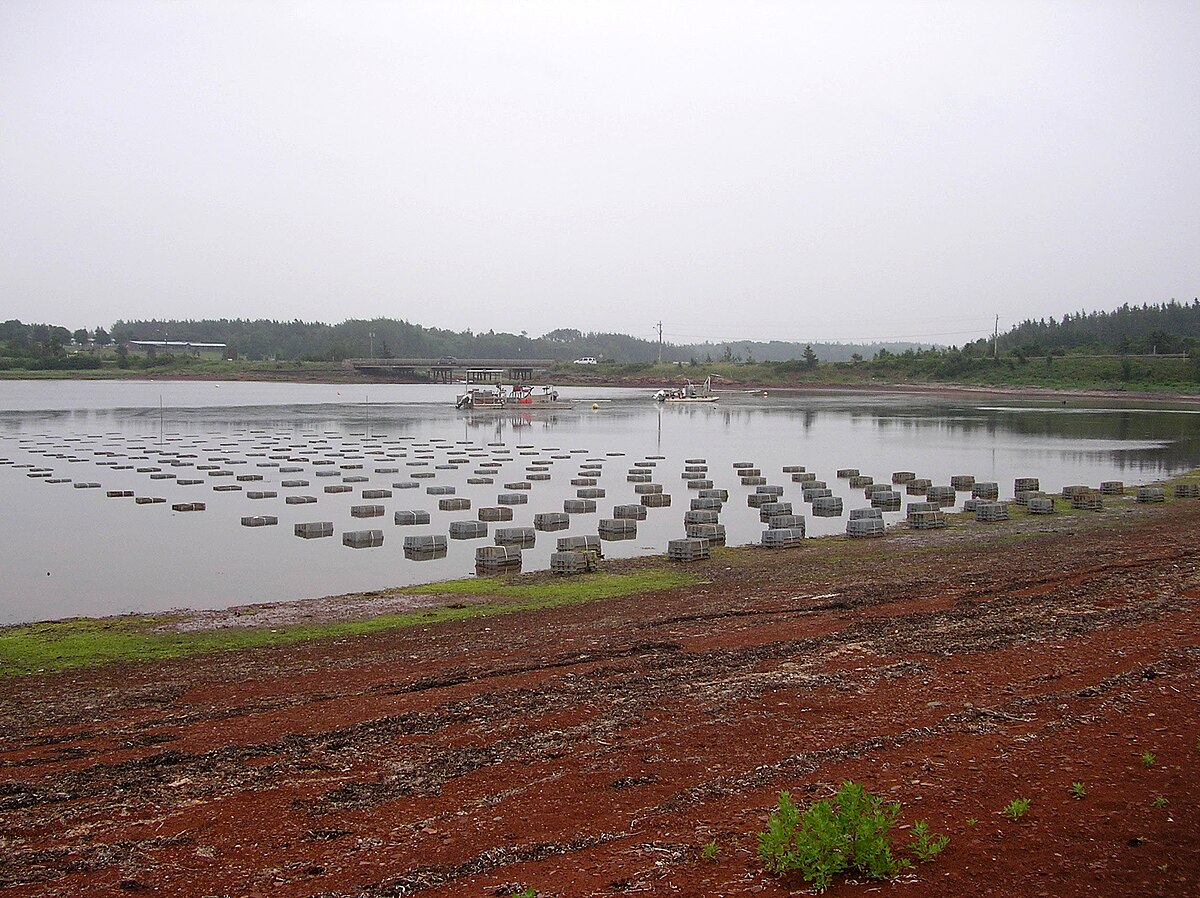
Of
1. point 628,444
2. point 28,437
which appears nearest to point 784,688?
point 628,444

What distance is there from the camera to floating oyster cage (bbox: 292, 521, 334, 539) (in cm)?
2636

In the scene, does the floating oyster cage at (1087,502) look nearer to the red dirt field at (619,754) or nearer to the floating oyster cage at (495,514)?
the red dirt field at (619,754)

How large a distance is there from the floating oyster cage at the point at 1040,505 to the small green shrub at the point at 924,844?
23.8 meters

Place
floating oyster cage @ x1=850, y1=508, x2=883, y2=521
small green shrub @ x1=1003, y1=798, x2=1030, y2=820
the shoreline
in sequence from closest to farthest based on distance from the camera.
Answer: small green shrub @ x1=1003, y1=798, x2=1030, y2=820
floating oyster cage @ x1=850, y1=508, x2=883, y2=521
the shoreline

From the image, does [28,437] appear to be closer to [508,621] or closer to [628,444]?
[628,444]

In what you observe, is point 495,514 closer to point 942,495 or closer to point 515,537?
point 515,537

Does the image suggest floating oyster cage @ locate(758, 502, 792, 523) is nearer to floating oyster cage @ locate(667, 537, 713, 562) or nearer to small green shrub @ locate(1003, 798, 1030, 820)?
floating oyster cage @ locate(667, 537, 713, 562)

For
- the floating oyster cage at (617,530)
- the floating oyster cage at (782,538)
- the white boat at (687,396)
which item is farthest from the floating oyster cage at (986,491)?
the white boat at (687,396)

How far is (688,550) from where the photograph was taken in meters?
21.8

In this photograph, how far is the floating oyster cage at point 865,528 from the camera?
81.1 ft

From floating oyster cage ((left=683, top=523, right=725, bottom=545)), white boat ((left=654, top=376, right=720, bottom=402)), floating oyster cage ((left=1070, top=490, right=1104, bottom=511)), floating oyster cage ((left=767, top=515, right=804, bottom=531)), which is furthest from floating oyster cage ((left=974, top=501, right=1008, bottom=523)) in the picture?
white boat ((left=654, top=376, right=720, bottom=402))

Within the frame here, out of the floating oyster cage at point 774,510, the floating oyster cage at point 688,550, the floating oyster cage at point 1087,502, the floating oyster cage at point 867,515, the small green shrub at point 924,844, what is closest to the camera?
the small green shrub at point 924,844

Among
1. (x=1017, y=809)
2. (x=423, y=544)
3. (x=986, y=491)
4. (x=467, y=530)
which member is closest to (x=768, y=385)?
(x=986, y=491)

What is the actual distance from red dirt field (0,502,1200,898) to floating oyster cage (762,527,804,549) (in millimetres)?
8511
